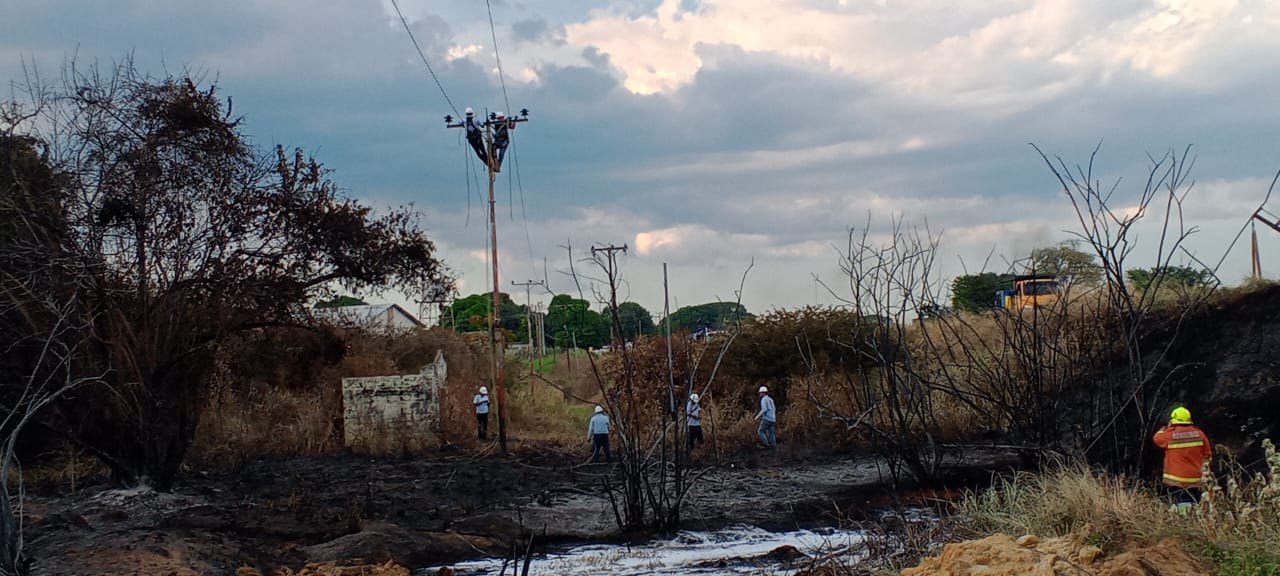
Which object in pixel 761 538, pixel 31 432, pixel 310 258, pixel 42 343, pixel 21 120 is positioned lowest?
pixel 761 538

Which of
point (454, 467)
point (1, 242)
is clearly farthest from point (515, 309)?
point (1, 242)

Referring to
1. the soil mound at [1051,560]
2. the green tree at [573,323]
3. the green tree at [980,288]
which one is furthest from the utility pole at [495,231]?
the soil mound at [1051,560]

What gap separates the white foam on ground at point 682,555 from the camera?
12.5 metres

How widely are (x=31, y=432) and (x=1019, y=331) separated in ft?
59.7

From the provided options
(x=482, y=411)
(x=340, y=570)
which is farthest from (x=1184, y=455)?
(x=482, y=411)

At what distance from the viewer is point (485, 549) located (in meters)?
14.1

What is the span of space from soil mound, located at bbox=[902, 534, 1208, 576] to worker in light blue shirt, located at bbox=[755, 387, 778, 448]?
16.4m

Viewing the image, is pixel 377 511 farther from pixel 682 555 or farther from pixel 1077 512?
pixel 1077 512

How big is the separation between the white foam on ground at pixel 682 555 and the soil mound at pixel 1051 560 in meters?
3.57

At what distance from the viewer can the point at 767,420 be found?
2494cm

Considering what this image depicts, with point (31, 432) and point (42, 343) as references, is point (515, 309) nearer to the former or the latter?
point (31, 432)

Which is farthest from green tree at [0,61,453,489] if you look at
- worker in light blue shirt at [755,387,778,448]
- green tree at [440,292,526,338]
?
green tree at [440,292,526,338]

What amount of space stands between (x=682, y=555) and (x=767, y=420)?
38.3 ft

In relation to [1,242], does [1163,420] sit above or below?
below
